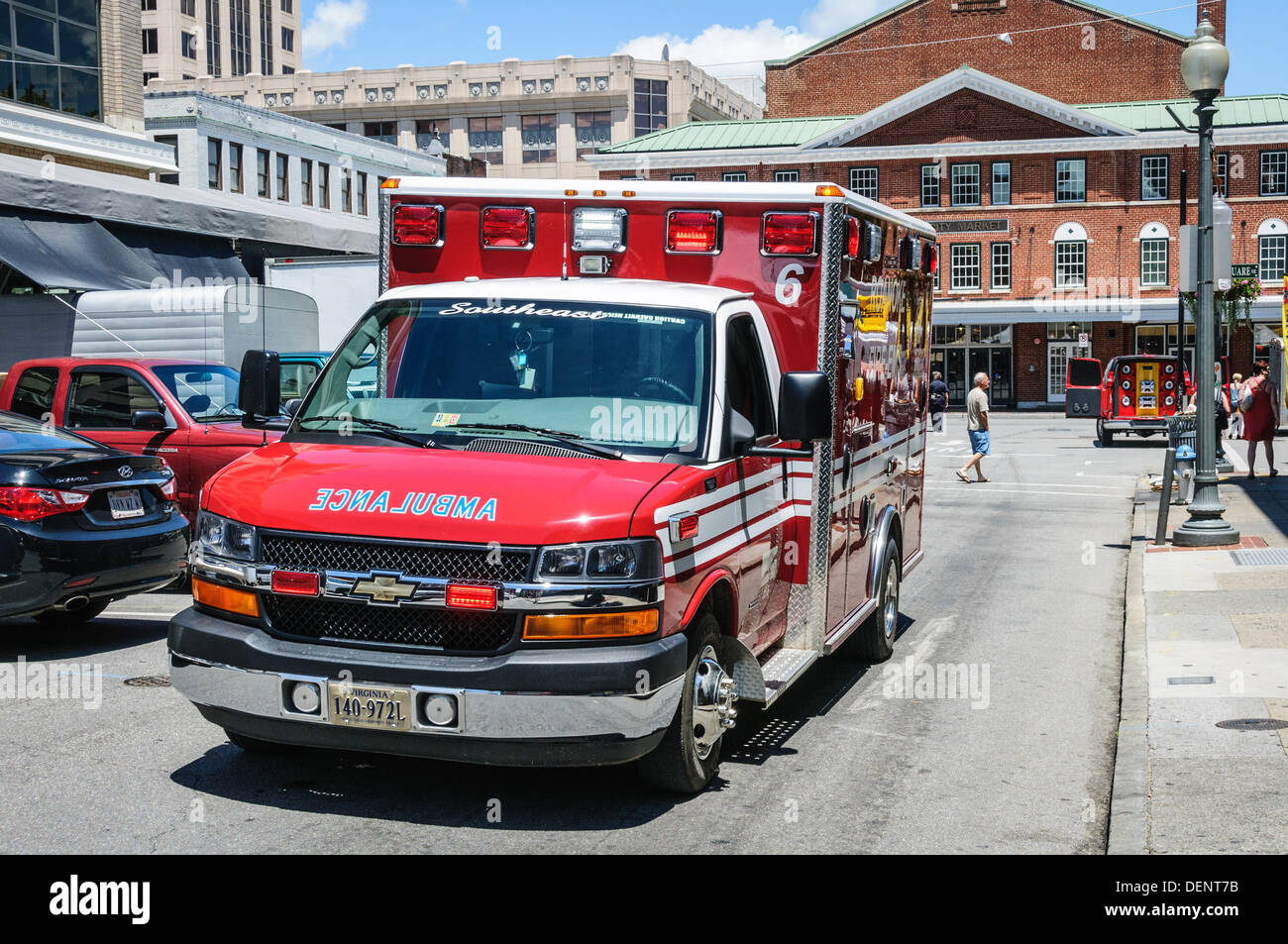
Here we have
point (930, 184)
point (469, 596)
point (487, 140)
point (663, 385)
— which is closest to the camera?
point (469, 596)

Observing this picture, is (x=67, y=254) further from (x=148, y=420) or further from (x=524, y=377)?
(x=524, y=377)

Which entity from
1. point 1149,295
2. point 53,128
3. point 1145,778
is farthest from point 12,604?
point 1149,295

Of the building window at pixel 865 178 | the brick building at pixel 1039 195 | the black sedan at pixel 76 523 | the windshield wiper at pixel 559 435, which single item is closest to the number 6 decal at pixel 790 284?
the windshield wiper at pixel 559 435

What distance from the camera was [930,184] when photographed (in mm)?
61375

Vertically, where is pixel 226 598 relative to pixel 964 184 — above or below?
below

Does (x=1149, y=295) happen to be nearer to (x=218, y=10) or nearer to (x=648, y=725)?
(x=648, y=725)

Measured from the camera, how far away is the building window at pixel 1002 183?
60562mm

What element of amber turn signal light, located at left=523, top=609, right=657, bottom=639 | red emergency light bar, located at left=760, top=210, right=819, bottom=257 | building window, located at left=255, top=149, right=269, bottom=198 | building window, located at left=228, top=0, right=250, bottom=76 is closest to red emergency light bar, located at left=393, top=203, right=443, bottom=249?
red emergency light bar, located at left=760, top=210, right=819, bottom=257

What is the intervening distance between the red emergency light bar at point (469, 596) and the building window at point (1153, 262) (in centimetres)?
5839

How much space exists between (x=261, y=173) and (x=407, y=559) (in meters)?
53.1

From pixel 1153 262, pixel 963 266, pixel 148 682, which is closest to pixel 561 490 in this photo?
pixel 148 682

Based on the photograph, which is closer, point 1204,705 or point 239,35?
point 1204,705

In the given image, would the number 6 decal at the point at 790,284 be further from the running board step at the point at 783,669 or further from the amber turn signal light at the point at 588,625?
the amber turn signal light at the point at 588,625

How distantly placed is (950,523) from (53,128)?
19852 millimetres
